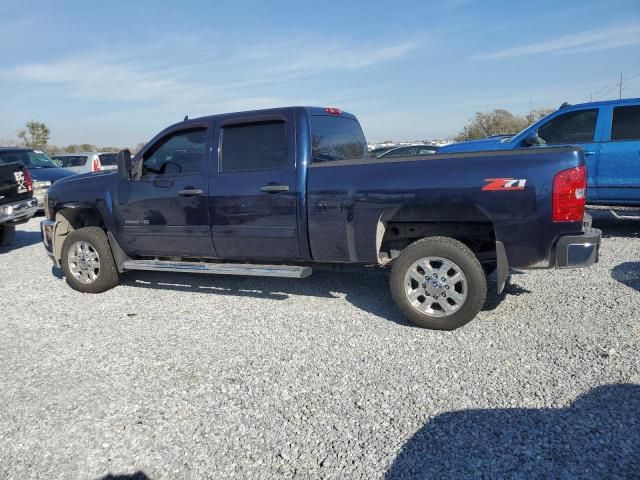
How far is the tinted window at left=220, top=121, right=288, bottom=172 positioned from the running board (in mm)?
971

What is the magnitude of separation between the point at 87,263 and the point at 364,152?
3491mm

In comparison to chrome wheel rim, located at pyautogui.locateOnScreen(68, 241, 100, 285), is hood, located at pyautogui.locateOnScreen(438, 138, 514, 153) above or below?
above

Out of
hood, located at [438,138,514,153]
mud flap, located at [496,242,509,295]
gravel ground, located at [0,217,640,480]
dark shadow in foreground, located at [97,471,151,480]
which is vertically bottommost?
dark shadow in foreground, located at [97,471,151,480]

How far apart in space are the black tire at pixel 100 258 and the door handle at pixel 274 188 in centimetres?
223

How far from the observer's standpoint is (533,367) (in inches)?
139

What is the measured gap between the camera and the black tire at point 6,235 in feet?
29.2

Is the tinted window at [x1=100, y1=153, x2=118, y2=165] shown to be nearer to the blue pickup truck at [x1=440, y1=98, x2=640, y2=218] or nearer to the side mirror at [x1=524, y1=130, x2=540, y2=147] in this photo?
the side mirror at [x1=524, y1=130, x2=540, y2=147]

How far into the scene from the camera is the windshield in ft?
38.1

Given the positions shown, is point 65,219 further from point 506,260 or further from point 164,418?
point 506,260

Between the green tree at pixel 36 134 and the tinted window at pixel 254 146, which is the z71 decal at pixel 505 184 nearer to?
the tinted window at pixel 254 146

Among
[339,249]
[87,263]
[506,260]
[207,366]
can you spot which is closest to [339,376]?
[207,366]

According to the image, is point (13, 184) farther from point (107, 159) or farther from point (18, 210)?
point (107, 159)

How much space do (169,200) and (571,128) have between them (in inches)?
244

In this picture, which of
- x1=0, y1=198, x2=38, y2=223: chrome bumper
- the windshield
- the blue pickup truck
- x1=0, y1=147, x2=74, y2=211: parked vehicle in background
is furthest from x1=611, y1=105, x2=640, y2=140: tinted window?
the windshield
